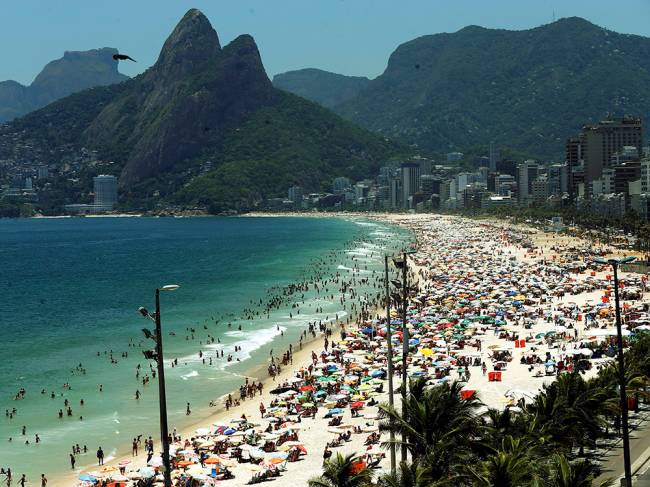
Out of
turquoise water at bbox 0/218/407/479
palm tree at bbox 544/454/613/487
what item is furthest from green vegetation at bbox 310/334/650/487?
turquoise water at bbox 0/218/407/479

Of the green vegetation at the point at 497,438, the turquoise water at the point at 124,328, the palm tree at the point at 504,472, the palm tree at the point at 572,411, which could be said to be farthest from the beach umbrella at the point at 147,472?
the palm tree at the point at 504,472

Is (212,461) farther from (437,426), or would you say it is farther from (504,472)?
(504,472)

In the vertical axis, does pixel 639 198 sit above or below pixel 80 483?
above

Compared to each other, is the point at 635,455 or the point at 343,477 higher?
the point at 343,477

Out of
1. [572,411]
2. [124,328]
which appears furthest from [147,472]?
[124,328]

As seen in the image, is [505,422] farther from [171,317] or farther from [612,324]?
[171,317]

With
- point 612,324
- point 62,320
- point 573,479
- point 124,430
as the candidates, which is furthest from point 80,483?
point 62,320
